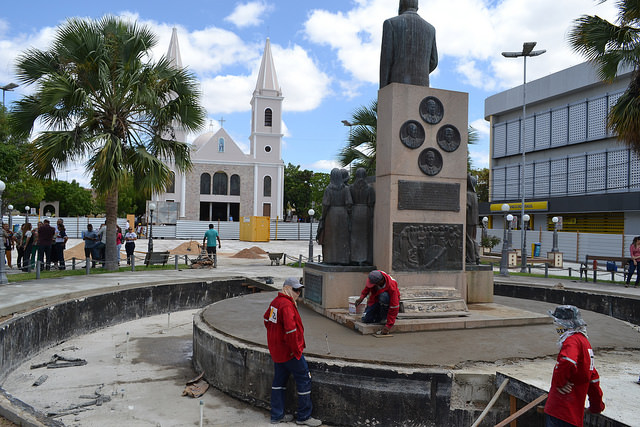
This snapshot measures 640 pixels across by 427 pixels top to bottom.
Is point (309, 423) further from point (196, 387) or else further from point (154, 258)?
point (154, 258)

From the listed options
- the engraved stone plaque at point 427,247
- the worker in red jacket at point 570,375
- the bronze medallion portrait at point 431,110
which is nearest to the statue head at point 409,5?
the bronze medallion portrait at point 431,110

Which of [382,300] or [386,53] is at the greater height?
[386,53]

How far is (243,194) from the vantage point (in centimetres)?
6188

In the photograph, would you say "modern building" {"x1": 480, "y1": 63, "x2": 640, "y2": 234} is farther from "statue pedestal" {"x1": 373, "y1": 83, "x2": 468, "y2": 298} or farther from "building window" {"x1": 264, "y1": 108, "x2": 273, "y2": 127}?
"building window" {"x1": 264, "y1": 108, "x2": 273, "y2": 127}

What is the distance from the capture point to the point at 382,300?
6715 millimetres

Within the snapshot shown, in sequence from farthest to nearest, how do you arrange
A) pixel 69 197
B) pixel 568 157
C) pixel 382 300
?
1. pixel 69 197
2. pixel 568 157
3. pixel 382 300

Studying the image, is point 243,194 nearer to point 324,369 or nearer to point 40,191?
point 40,191

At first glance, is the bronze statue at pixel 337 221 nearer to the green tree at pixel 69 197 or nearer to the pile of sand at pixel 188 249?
the pile of sand at pixel 188 249

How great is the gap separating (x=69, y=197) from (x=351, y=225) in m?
63.9

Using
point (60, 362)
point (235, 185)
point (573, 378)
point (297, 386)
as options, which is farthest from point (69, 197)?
point (573, 378)

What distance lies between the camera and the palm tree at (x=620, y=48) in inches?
496

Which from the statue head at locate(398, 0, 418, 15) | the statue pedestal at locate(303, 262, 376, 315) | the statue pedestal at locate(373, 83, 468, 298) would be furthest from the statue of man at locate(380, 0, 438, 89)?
the statue pedestal at locate(303, 262, 376, 315)

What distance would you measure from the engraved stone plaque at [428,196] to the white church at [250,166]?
5430cm

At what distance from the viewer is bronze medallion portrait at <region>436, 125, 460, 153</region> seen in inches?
320
